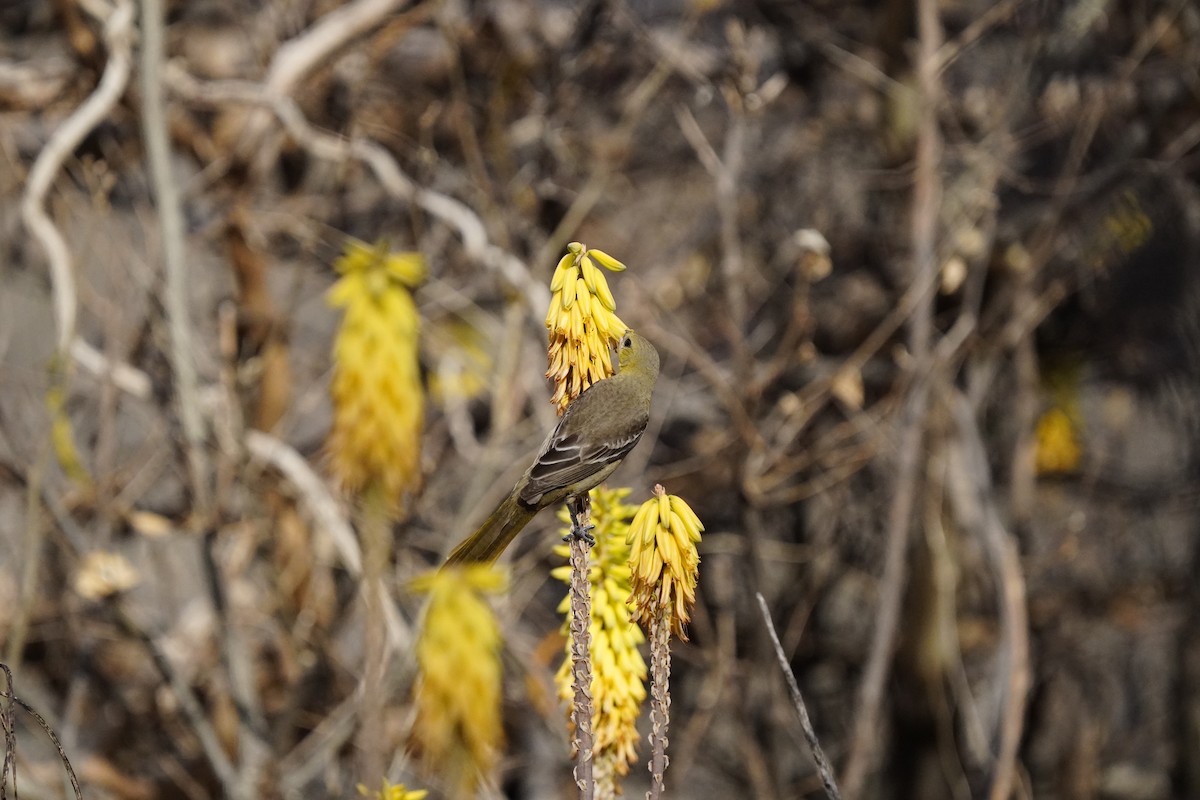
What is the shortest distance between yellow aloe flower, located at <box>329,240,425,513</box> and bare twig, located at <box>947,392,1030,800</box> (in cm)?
306

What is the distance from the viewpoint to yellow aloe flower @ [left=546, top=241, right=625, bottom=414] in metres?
1.69

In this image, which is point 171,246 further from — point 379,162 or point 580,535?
point 580,535

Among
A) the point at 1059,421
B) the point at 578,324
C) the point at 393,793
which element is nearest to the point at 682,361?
the point at 1059,421

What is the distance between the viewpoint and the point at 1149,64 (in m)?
5.79

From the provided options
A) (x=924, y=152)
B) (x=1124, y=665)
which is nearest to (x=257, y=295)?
(x=924, y=152)

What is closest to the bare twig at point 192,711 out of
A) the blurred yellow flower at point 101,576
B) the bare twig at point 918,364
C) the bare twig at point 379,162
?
the blurred yellow flower at point 101,576

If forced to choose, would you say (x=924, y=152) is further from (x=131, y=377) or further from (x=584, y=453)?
(x=131, y=377)

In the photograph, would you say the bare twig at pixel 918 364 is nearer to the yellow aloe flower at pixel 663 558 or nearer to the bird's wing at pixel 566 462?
the bird's wing at pixel 566 462

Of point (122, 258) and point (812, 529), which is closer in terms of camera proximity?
point (122, 258)

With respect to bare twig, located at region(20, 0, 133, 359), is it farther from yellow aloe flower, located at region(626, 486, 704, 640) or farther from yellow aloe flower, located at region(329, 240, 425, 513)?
yellow aloe flower, located at region(626, 486, 704, 640)

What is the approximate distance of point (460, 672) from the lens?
1.55 m

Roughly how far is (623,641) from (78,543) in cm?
320

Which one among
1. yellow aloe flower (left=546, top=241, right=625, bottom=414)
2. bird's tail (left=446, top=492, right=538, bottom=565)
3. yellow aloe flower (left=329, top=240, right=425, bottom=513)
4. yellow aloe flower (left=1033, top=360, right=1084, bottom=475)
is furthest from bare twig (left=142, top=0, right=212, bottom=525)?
yellow aloe flower (left=1033, top=360, right=1084, bottom=475)

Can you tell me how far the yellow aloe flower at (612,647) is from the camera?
2.05 meters
